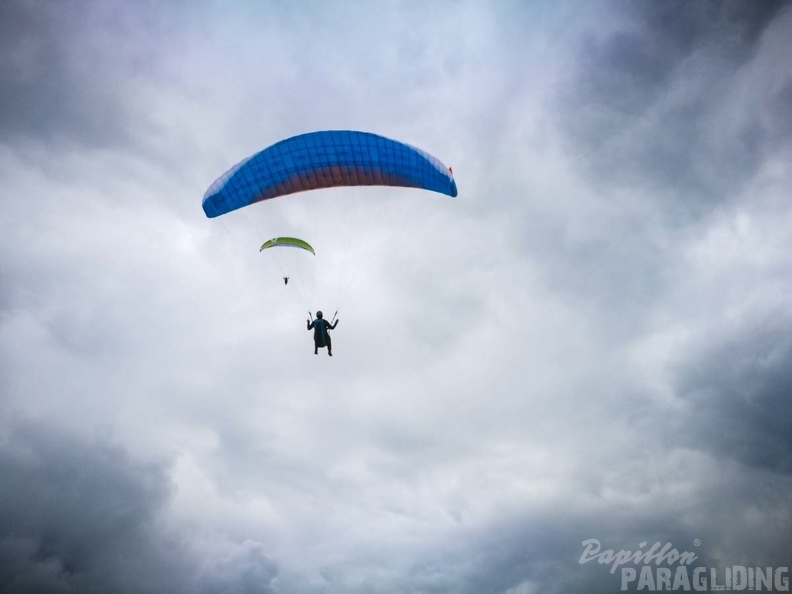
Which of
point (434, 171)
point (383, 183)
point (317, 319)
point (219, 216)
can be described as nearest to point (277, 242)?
point (219, 216)

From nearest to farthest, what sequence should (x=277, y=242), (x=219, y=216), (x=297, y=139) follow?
(x=297, y=139), (x=219, y=216), (x=277, y=242)

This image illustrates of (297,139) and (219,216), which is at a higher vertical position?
(297,139)

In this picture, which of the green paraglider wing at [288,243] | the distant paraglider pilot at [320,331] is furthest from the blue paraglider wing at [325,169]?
the distant paraglider pilot at [320,331]

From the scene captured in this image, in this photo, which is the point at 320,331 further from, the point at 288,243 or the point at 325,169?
the point at 325,169

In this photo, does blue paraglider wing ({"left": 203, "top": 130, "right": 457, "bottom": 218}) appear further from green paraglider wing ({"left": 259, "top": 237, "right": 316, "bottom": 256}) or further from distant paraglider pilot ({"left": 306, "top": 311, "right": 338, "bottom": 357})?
distant paraglider pilot ({"left": 306, "top": 311, "right": 338, "bottom": 357})

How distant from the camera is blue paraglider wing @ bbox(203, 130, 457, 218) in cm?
2188

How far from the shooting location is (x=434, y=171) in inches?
876

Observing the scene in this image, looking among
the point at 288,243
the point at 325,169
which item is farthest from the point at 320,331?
the point at 325,169

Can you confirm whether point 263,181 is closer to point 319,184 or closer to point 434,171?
point 319,184

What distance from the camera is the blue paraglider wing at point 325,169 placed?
71.8 ft

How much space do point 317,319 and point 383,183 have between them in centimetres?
793

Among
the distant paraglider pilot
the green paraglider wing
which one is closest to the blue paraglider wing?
the green paraglider wing

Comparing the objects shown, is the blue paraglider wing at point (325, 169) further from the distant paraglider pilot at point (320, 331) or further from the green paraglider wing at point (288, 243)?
the distant paraglider pilot at point (320, 331)

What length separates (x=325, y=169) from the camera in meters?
22.9
